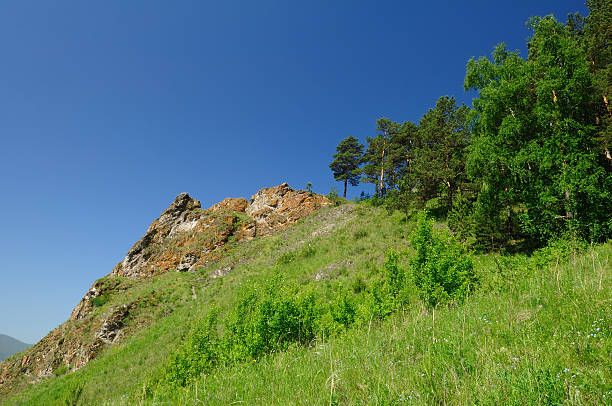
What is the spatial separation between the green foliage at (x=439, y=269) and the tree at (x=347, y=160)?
42.6 m

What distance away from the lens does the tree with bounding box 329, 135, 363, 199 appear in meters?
52.9

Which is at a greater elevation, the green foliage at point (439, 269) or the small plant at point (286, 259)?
the small plant at point (286, 259)

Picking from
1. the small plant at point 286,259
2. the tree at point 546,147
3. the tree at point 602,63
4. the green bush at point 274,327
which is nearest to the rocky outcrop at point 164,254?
the small plant at point 286,259

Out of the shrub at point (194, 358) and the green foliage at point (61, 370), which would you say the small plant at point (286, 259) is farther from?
the green foliage at point (61, 370)

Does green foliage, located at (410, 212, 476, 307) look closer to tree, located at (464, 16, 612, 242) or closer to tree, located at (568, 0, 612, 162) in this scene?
tree, located at (464, 16, 612, 242)

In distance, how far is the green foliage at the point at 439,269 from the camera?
323 inches

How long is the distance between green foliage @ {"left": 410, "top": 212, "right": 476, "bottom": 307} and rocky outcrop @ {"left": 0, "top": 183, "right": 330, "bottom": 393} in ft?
96.7

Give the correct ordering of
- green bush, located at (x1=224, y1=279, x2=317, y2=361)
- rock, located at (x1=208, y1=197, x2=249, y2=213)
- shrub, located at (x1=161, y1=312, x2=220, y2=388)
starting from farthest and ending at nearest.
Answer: rock, located at (x1=208, y1=197, x2=249, y2=213) < shrub, located at (x1=161, y1=312, x2=220, y2=388) < green bush, located at (x1=224, y1=279, x2=317, y2=361)

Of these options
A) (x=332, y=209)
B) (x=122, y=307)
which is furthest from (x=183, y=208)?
(x=332, y=209)

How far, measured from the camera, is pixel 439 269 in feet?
Result: 28.7

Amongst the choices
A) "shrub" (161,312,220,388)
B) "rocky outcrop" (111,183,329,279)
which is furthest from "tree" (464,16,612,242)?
"rocky outcrop" (111,183,329,279)

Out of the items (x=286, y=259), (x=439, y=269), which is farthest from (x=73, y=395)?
(x=439, y=269)

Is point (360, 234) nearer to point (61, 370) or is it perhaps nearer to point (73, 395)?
point (73, 395)

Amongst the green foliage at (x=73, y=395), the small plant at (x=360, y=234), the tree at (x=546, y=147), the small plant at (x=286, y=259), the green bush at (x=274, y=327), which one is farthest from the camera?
the small plant at (x=286, y=259)
